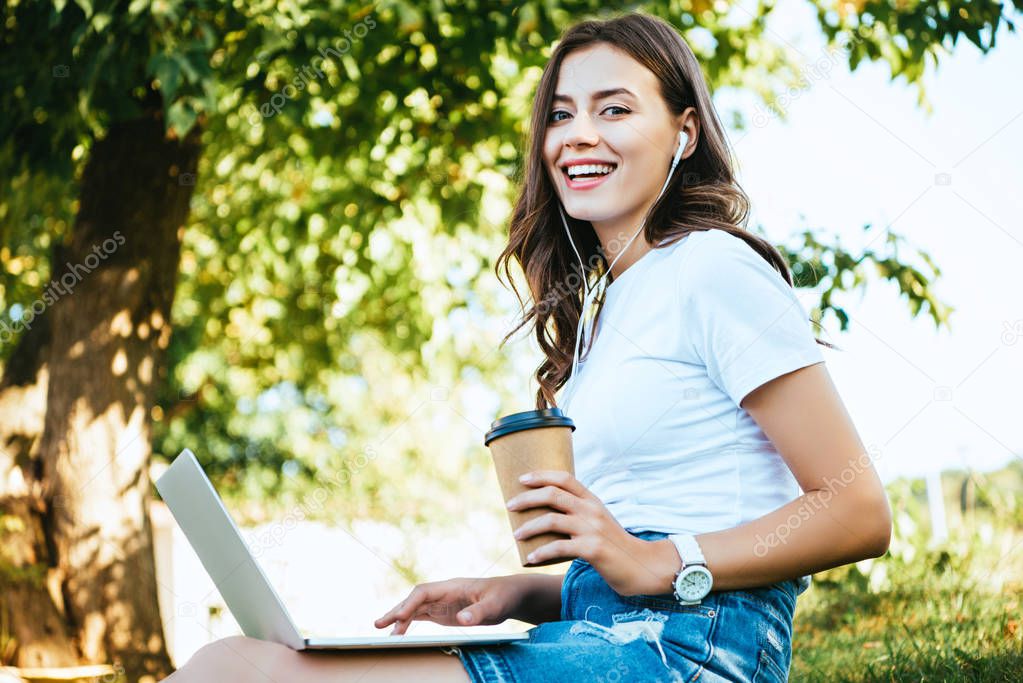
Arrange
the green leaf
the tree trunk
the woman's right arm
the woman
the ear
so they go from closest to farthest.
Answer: the woman
the woman's right arm
the ear
the green leaf
the tree trunk

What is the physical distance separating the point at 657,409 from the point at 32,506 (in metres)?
3.97

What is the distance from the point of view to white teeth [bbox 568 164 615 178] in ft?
7.08

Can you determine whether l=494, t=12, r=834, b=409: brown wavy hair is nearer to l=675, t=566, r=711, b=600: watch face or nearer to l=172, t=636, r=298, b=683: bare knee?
l=675, t=566, r=711, b=600: watch face

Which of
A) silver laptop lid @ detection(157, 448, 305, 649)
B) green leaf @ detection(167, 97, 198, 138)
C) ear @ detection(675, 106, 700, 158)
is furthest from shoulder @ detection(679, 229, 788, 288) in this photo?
green leaf @ detection(167, 97, 198, 138)

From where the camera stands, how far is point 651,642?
62.3 inches

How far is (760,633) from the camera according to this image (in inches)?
66.4

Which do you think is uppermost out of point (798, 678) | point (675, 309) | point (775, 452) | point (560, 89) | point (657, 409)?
point (560, 89)

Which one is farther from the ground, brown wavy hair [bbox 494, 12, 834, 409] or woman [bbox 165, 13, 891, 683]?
brown wavy hair [bbox 494, 12, 834, 409]

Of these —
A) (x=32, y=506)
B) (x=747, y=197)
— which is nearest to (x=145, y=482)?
(x=32, y=506)

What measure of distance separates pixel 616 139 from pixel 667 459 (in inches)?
27.5

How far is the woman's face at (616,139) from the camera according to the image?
6.99 ft

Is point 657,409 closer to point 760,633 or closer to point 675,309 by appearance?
point 675,309

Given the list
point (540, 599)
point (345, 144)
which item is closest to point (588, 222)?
point (540, 599)

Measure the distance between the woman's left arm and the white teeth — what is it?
2.24ft
